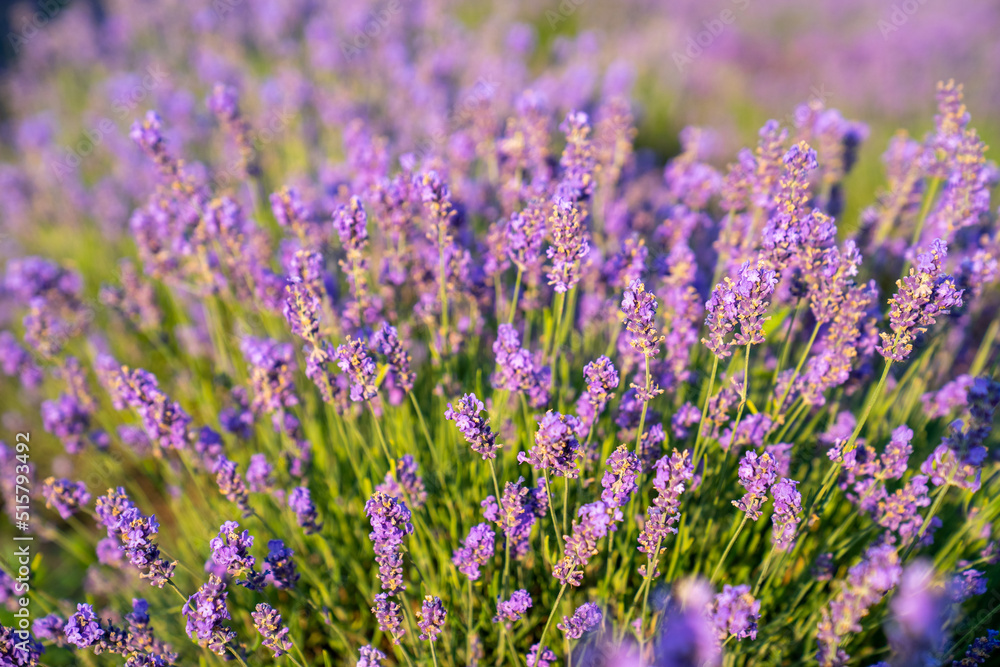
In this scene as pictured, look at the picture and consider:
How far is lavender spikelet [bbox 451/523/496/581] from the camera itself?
6.18ft

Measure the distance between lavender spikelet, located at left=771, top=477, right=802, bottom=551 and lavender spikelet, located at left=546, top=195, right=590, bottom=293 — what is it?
87 cm

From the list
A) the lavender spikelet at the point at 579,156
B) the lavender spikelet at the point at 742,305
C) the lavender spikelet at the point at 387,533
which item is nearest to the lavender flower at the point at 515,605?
the lavender spikelet at the point at 387,533

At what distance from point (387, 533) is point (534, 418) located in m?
0.70

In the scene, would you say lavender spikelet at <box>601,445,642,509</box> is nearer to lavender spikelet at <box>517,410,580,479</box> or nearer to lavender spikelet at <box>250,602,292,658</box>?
lavender spikelet at <box>517,410,580,479</box>

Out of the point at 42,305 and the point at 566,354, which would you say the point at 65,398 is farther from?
the point at 566,354

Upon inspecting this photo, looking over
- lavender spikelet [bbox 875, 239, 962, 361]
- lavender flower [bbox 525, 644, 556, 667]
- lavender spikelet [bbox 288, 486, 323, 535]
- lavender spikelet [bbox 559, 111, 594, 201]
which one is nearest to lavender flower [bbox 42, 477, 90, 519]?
lavender spikelet [bbox 288, 486, 323, 535]

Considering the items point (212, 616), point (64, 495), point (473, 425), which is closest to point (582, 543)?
point (473, 425)

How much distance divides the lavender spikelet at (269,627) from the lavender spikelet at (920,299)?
189 cm

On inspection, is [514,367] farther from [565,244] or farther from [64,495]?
[64,495]

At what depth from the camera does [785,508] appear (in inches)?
68.0

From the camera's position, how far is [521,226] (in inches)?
85.3

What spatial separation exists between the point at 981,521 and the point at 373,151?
3.06 meters

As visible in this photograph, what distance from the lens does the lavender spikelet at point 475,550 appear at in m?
1.88

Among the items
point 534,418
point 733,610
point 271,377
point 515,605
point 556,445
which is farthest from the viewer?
point 271,377
